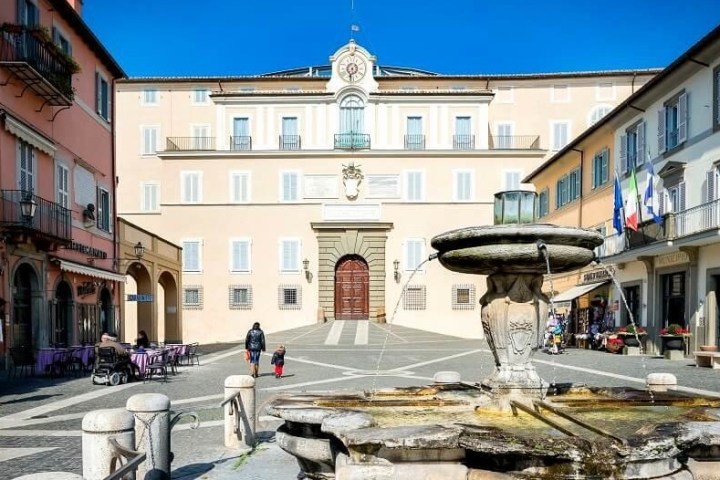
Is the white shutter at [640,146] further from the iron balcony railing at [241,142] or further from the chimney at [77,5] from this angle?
the iron balcony railing at [241,142]

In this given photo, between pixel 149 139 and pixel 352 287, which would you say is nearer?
pixel 352 287

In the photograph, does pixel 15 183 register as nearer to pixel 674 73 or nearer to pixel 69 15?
pixel 69 15

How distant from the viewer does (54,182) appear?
19375 millimetres

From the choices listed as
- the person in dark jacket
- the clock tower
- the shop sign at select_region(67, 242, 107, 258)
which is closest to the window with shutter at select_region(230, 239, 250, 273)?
the clock tower

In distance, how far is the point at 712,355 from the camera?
17500mm

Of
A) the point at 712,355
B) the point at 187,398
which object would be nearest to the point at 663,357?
the point at 712,355

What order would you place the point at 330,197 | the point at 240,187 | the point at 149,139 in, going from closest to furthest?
1. the point at 330,197
2. the point at 240,187
3. the point at 149,139

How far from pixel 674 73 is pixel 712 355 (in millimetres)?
9884

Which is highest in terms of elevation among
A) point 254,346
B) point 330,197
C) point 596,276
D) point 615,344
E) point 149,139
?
point 149,139

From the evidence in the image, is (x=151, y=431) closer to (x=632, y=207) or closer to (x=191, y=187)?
(x=632, y=207)

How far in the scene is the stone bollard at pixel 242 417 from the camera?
788cm

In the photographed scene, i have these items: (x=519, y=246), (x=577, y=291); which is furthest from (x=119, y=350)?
(x=577, y=291)

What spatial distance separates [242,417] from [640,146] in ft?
73.1

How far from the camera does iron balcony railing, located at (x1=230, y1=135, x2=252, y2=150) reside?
39312 mm
